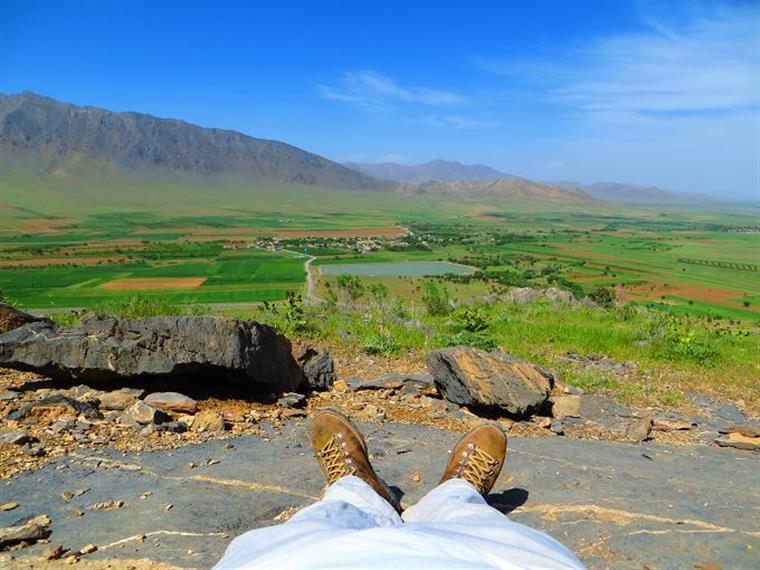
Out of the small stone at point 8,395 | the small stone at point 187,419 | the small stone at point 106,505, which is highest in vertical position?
the small stone at point 8,395

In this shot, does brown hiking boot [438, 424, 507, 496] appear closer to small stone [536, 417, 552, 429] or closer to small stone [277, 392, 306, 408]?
small stone [536, 417, 552, 429]

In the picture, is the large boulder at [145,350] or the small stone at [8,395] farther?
the large boulder at [145,350]

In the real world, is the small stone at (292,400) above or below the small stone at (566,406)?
above

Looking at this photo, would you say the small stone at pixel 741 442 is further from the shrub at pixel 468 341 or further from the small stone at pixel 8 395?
the small stone at pixel 8 395

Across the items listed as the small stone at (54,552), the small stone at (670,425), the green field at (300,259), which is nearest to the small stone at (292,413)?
the small stone at (54,552)

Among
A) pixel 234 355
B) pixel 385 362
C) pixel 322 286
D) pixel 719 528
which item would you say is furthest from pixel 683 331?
pixel 322 286

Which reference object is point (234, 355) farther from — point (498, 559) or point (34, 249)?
point (34, 249)

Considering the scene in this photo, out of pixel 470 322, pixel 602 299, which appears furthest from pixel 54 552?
pixel 602 299
